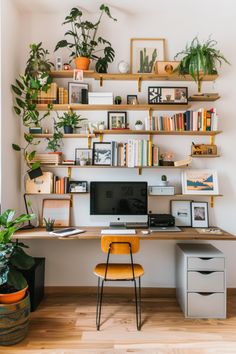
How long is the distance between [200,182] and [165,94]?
1024 mm

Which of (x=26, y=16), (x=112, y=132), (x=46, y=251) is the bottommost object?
(x=46, y=251)

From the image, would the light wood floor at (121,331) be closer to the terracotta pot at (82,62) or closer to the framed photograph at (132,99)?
the framed photograph at (132,99)

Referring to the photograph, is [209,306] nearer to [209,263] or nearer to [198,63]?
[209,263]

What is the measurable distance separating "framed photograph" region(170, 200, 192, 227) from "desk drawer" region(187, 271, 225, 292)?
1.95ft

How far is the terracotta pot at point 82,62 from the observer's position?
2697 mm

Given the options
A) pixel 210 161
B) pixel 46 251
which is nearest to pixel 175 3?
pixel 210 161

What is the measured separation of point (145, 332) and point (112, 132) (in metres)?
1.91

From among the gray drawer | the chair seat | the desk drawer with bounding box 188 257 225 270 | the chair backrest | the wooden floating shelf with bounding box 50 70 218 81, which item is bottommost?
the gray drawer

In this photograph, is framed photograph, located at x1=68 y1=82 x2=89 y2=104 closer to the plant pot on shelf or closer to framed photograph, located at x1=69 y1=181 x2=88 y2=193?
the plant pot on shelf

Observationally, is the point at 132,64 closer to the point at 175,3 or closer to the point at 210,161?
the point at 175,3

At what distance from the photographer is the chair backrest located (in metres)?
2.14

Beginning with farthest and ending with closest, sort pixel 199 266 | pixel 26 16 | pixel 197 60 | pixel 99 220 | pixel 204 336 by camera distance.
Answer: pixel 26 16
pixel 99 220
pixel 197 60
pixel 199 266
pixel 204 336

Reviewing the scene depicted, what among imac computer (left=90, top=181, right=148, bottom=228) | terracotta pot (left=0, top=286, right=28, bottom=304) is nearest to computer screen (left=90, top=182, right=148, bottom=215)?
A: imac computer (left=90, top=181, right=148, bottom=228)

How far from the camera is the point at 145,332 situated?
213 cm
